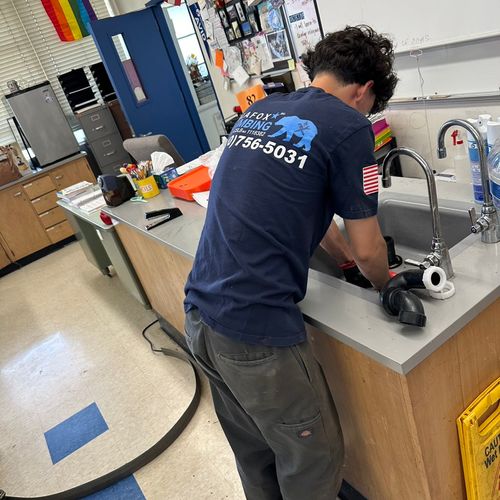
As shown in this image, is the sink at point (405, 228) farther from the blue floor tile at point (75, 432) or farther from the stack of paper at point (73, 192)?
the stack of paper at point (73, 192)

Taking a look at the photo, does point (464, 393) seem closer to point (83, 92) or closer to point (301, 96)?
point (301, 96)

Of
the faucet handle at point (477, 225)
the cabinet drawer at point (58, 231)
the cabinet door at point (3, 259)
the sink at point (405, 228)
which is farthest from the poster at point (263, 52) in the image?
the cabinet door at point (3, 259)

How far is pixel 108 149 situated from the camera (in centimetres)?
512

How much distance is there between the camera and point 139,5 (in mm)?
4824

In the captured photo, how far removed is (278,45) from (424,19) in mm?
1073

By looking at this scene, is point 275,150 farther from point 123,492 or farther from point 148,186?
point 123,492

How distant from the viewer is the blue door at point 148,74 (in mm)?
4281

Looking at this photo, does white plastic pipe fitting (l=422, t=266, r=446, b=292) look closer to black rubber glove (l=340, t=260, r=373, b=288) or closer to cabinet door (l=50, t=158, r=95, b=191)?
black rubber glove (l=340, t=260, r=373, b=288)

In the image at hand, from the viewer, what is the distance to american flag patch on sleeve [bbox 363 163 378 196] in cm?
96

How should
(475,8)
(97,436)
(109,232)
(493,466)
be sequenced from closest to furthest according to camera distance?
(493,466) < (475,8) < (97,436) < (109,232)

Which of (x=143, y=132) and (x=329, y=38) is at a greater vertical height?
(x=329, y=38)

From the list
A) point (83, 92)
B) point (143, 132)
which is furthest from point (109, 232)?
point (83, 92)

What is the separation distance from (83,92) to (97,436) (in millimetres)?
3936

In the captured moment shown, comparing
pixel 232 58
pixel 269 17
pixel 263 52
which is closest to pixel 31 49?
pixel 232 58
